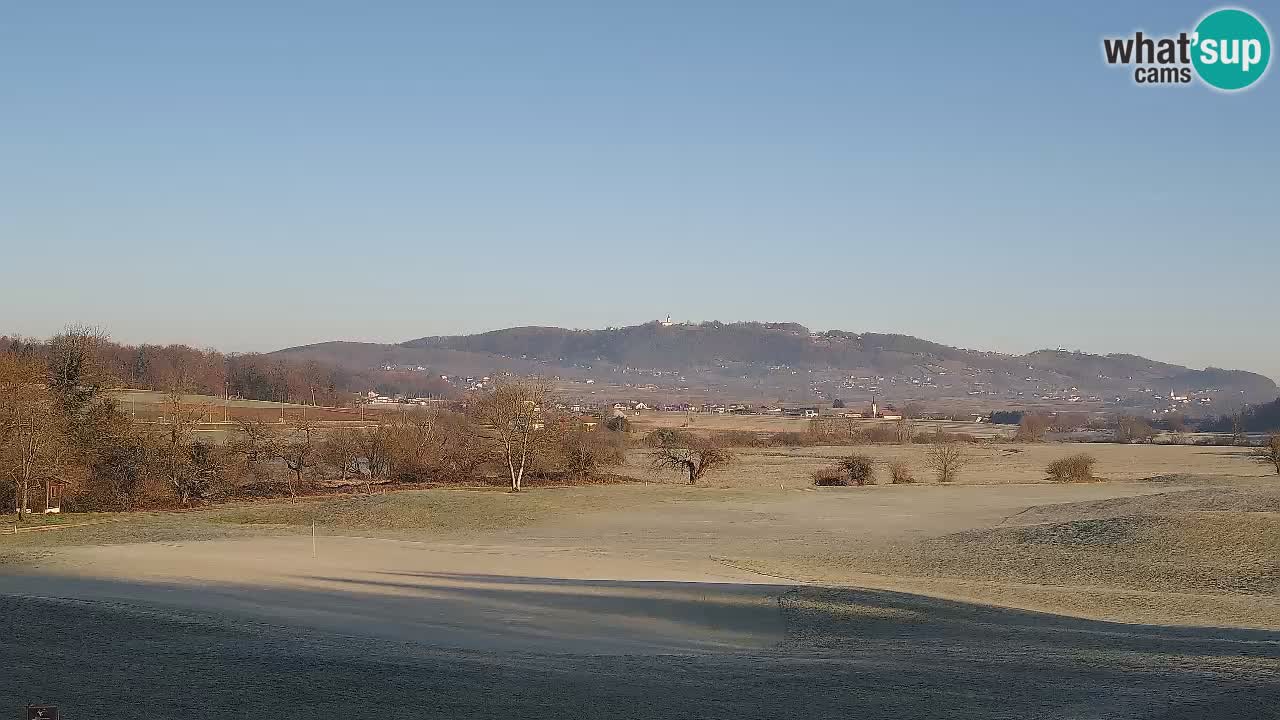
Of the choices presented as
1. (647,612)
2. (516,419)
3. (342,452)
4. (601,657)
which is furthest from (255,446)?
(601,657)

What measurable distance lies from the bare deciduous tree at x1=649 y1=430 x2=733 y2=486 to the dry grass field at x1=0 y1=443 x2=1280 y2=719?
22.7m

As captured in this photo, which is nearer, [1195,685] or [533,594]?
[1195,685]

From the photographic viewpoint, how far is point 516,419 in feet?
194

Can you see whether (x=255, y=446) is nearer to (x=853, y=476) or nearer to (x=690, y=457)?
(x=690, y=457)

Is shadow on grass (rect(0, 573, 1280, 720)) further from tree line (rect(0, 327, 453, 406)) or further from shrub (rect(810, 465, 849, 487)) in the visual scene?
tree line (rect(0, 327, 453, 406))

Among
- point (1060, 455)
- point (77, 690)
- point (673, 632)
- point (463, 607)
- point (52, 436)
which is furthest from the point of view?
point (1060, 455)

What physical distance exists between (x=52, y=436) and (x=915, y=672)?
3959cm

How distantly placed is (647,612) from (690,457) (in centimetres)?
5370

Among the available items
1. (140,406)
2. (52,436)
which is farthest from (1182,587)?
(140,406)

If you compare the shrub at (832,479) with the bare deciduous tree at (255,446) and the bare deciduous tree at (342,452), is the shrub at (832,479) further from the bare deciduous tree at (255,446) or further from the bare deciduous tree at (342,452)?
the bare deciduous tree at (255,446)

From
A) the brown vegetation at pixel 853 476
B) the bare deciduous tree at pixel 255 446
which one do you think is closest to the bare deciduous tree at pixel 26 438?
the bare deciduous tree at pixel 255 446

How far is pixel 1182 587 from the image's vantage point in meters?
26.7

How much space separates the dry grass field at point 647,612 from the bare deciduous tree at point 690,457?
2268 centimetres

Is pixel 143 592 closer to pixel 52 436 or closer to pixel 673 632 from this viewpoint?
pixel 673 632
